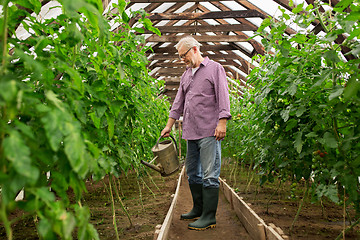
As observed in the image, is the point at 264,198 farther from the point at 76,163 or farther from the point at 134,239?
the point at 76,163

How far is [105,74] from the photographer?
1610mm

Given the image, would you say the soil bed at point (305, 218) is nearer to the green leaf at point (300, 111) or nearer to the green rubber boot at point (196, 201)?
the green rubber boot at point (196, 201)

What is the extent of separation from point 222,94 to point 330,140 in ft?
4.24

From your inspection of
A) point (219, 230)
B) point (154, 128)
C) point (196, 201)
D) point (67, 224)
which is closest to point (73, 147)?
point (67, 224)

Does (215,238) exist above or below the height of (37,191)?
below

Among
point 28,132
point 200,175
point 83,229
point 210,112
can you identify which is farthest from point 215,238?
point 28,132

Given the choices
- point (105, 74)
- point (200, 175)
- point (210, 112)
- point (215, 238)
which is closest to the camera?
point (105, 74)

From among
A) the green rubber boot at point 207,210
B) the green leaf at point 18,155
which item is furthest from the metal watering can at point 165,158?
the green leaf at point 18,155

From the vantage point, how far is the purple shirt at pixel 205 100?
282 centimetres

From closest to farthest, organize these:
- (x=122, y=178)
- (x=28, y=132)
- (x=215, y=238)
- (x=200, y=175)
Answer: (x=28, y=132) → (x=215, y=238) → (x=200, y=175) → (x=122, y=178)

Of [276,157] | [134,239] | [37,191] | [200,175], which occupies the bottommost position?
[134,239]

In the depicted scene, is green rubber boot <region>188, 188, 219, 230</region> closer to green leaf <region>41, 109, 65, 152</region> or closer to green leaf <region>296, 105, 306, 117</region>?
green leaf <region>296, 105, 306, 117</region>

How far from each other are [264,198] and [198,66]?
6.53ft

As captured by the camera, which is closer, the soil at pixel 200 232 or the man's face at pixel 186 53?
the soil at pixel 200 232
